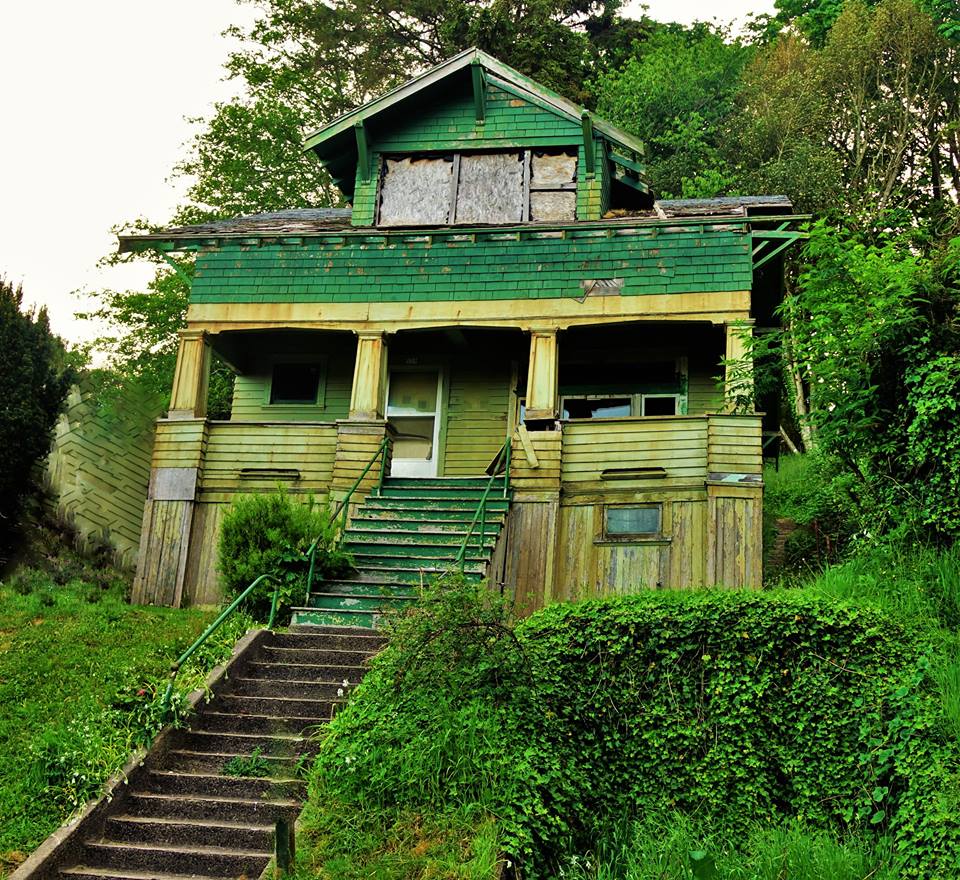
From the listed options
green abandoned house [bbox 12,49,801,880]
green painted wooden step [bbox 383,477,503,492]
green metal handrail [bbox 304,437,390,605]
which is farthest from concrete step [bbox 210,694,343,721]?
green painted wooden step [bbox 383,477,503,492]

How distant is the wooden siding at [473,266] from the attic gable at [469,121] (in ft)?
5.24

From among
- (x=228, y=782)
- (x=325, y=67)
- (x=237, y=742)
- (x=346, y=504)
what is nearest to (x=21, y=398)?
(x=346, y=504)

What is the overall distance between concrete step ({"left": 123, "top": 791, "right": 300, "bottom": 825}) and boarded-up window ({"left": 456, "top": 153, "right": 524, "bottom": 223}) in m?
12.0

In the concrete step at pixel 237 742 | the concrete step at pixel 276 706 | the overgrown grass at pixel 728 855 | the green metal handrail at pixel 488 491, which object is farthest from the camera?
the green metal handrail at pixel 488 491

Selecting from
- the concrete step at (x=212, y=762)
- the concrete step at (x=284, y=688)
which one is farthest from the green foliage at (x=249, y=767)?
the concrete step at (x=284, y=688)

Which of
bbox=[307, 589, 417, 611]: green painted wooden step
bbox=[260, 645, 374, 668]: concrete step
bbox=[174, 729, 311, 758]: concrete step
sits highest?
bbox=[307, 589, 417, 611]: green painted wooden step

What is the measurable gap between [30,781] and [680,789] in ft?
17.9

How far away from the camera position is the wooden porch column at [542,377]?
17172mm

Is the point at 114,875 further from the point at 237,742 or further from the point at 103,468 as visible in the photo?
the point at 103,468

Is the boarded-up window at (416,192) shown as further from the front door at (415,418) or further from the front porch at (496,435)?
the front door at (415,418)

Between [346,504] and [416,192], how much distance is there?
6475mm

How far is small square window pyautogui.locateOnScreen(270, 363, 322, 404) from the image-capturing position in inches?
819

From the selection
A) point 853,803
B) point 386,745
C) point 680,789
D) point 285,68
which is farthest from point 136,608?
point 285,68

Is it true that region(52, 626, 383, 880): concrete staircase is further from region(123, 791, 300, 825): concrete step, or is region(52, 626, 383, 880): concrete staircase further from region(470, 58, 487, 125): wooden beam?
region(470, 58, 487, 125): wooden beam
